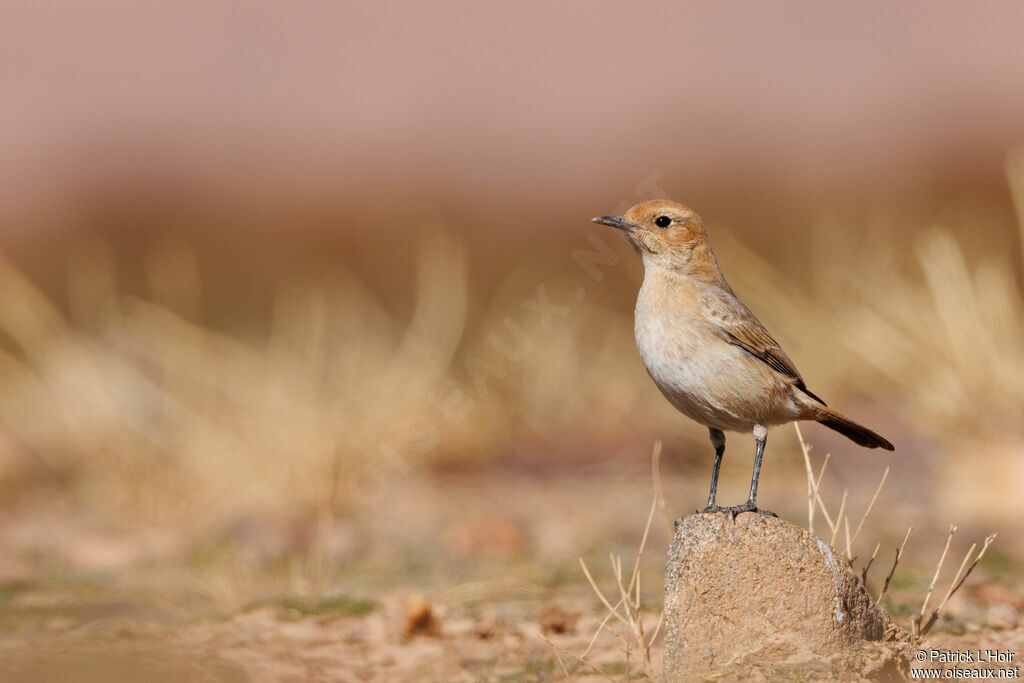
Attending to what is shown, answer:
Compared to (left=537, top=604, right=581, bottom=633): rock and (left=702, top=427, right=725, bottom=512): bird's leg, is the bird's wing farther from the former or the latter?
(left=537, top=604, right=581, bottom=633): rock

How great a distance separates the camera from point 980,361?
36.2 feet

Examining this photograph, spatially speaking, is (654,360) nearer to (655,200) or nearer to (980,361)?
(655,200)

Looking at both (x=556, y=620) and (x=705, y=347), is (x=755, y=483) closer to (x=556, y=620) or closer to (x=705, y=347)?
(x=705, y=347)

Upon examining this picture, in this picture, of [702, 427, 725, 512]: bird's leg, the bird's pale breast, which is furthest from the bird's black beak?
[702, 427, 725, 512]: bird's leg

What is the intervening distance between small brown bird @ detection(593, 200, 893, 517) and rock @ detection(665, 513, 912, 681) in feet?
0.67

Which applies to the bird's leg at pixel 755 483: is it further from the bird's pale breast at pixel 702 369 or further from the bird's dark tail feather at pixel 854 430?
the bird's dark tail feather at pixel 854 430

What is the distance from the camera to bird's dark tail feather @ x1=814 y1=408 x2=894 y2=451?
21.7 feet

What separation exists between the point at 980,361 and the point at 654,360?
595 cm

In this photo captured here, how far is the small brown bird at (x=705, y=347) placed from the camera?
618cm

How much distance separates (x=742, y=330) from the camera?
641cm

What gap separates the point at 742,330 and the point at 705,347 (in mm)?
291

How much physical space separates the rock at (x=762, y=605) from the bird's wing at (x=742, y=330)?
95cm
